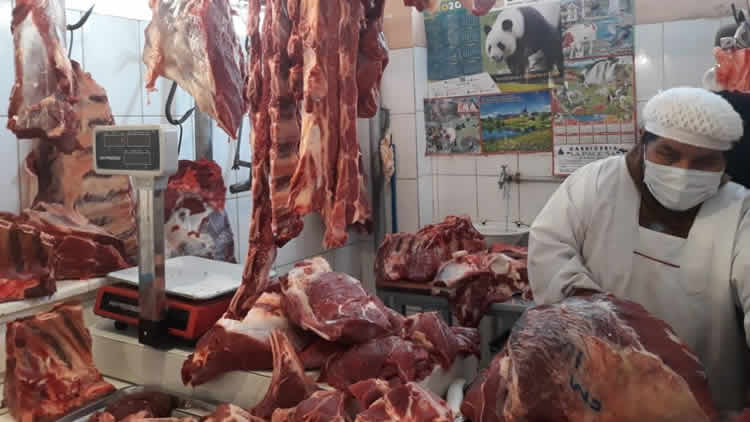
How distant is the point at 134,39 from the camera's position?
10.2 ft

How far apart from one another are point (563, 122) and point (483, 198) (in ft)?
2.80

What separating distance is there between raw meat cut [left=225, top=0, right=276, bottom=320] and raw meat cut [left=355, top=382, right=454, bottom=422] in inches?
30.5

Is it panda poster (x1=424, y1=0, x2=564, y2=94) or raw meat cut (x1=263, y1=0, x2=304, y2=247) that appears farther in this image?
panda poster (x1=424, y1=0, x2=564, y2=94)

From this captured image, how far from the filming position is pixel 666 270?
2.00 meters

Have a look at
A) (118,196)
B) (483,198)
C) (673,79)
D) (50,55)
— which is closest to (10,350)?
(118,196)

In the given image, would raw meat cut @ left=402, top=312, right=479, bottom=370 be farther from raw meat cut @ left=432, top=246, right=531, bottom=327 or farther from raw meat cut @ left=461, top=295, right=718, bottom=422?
raw meat cut @ left=432, top=246, right=531, bottom=327

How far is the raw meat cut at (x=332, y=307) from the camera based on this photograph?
1.97 metres

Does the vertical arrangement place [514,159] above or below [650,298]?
above

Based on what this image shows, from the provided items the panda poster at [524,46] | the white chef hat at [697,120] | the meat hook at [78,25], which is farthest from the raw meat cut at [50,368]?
the panda poster at [524,46]

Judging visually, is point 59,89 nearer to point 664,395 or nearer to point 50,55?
point 50,55

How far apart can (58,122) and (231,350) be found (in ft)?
4.15

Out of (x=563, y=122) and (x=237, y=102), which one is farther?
(x=563, y=122)

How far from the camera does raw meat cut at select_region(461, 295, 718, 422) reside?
104 cm

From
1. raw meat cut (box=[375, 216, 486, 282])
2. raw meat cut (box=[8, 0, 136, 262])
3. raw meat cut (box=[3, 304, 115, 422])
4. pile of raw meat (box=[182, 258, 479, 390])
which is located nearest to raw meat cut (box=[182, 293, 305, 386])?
pile of raw meat (box=[182, 258, 479, 390])
